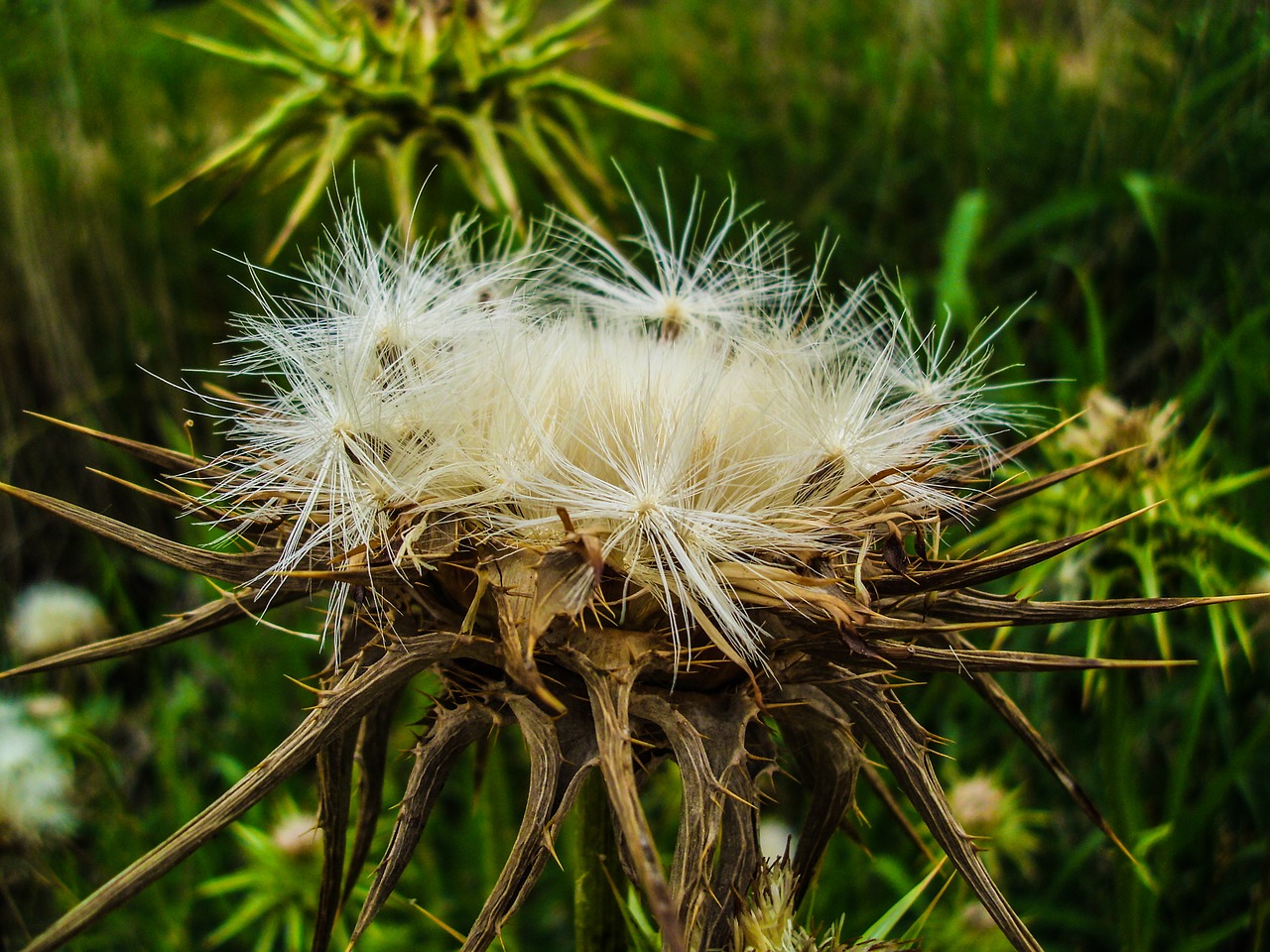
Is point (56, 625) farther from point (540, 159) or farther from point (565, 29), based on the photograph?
point (565, 29)

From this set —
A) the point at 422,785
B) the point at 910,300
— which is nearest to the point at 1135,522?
the point at 910,300

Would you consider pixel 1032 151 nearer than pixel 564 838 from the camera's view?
No

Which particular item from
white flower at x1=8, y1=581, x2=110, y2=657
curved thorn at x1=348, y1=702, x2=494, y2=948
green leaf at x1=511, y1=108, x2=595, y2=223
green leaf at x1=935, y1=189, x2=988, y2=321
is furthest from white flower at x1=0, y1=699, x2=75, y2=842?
green leaf at x1=935, y1=189, x2=988, y2=321

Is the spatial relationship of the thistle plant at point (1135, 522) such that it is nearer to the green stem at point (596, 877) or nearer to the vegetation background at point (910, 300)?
the vegetation background at point (910, 300)

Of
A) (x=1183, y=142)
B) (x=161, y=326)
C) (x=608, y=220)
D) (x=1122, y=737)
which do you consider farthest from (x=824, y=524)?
(x=161, y=326)

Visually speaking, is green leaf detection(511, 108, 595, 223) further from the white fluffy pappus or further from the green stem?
the green stem

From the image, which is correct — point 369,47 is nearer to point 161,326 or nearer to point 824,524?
point 824,524
